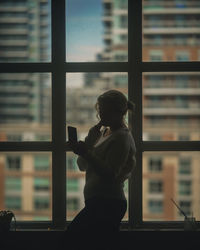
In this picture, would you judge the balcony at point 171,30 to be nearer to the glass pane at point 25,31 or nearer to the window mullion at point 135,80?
the window mullion at point 135,80

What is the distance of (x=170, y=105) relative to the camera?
2752 millimetres

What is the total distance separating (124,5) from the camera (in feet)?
9.02

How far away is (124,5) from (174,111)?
977mm

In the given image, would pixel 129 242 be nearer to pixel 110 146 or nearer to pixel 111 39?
pixel 110 146

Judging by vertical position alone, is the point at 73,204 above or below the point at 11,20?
below

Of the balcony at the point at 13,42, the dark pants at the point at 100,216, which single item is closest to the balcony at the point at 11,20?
the balcony at the point at 13,42

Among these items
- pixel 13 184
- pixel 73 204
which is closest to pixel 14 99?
pixel 13 184

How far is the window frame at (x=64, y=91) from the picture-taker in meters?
2.72

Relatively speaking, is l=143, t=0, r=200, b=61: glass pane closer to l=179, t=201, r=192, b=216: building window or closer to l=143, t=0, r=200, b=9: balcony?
l=143, t=0, r=200, b=9: balcony

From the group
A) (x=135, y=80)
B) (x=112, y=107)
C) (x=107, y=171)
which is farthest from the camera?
(x=135, y=80)

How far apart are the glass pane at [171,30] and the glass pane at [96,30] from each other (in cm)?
19

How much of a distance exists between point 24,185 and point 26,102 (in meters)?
0.69

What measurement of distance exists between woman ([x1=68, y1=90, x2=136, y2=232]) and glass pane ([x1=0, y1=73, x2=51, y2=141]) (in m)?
0.94

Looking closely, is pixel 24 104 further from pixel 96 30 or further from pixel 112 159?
pixel 112 159
